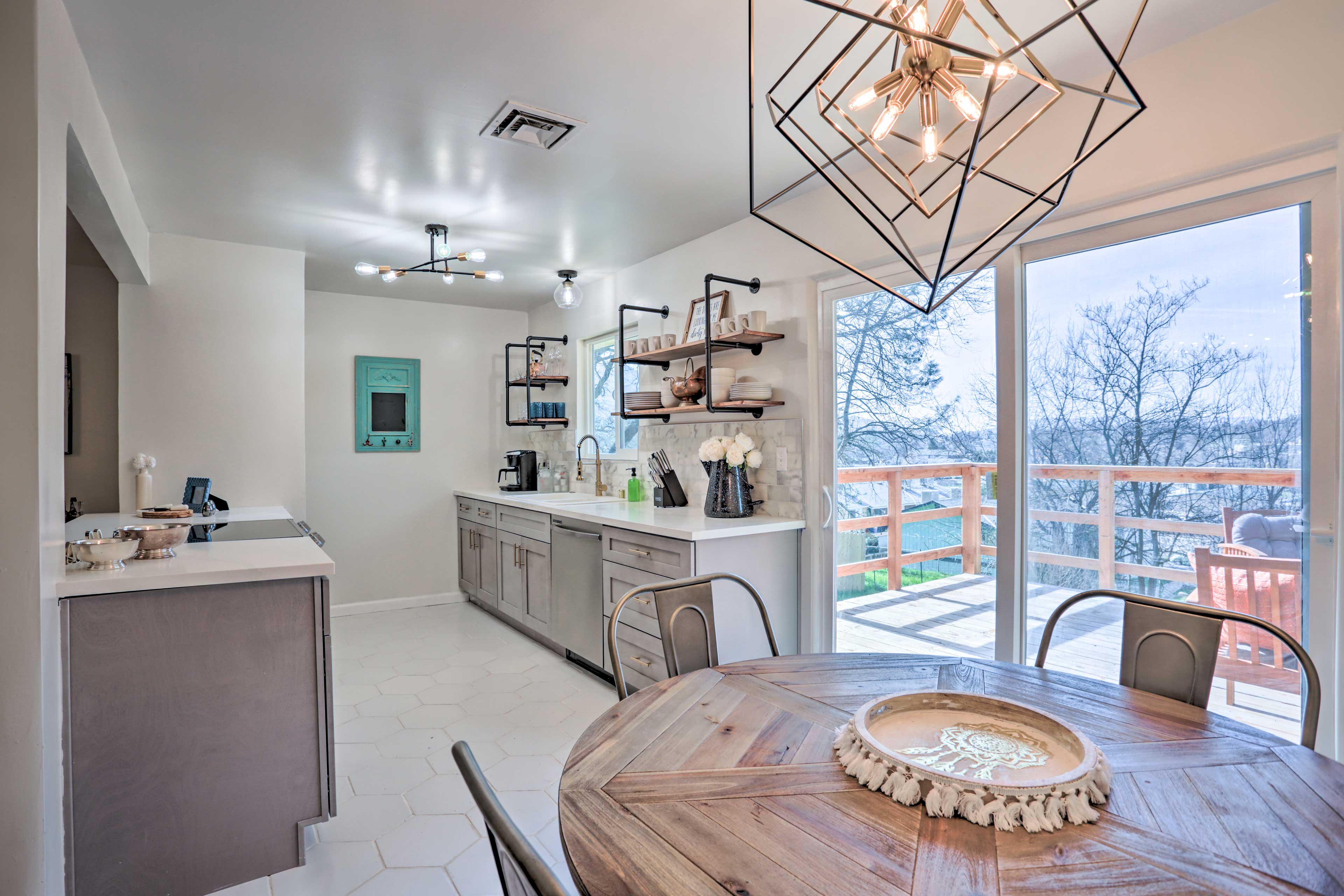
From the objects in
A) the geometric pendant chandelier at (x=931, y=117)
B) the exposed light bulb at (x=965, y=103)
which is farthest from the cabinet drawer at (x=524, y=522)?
the exposed light bulb at (x=965, y=103)

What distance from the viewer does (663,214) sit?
3.43 m

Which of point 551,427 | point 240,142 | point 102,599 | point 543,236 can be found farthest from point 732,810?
point 551,427

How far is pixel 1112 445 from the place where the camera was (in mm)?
2213

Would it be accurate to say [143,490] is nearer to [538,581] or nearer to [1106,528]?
[538,581]

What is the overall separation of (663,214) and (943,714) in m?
2.77

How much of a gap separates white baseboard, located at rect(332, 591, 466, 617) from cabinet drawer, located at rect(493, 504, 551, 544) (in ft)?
3.50

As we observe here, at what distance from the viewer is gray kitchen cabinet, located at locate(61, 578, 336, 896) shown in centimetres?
180

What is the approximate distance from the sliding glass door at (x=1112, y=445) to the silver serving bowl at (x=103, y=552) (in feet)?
8.64

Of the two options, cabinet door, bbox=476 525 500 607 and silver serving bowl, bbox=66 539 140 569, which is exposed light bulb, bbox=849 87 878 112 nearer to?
silver serving bowl, bbox=66 539 140 569

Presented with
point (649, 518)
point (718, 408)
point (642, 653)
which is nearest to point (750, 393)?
point (718, 408)

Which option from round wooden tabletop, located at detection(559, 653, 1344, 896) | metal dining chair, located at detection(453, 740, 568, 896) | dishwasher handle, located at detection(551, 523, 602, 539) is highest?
metal dining chair, located at detection(453, 740, 568, 896)

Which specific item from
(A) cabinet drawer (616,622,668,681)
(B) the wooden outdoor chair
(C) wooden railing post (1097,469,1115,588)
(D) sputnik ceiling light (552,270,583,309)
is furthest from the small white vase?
(B) the wooden outdoor chair

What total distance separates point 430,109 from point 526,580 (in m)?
2.76

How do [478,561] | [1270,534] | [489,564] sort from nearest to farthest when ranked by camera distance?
[1270,534] → [489,564] → [478,561]
